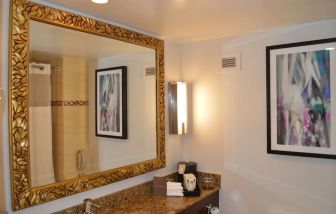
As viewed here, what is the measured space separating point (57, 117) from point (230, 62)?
150 centimetres

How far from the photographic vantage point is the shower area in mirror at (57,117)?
1.57 m

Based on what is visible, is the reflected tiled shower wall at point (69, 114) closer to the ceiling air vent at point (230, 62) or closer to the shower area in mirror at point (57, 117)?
the shower area in mirror at point (57, 117)

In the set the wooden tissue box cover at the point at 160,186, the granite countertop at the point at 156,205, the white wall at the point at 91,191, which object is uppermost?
the white wall at the point at 91,191

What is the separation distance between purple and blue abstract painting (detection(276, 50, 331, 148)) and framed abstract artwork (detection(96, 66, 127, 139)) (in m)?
1.21

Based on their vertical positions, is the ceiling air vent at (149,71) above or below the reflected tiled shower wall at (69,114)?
above

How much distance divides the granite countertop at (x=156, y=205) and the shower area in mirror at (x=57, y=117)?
404mm

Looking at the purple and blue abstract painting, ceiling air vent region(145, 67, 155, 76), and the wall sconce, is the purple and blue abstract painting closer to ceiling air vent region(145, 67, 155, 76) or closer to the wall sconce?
the wall sconce

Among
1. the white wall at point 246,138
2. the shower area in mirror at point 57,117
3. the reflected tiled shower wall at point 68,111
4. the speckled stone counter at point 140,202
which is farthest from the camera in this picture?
the white wall at point 246,138

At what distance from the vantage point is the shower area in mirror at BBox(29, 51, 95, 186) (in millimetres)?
1570

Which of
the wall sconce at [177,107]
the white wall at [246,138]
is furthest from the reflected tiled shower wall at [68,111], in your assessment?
the white wall at [246,138]

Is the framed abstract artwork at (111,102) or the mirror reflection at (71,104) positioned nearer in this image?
the mirror reflection at (71,104)

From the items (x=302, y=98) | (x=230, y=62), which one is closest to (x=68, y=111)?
(x=230, y=62)

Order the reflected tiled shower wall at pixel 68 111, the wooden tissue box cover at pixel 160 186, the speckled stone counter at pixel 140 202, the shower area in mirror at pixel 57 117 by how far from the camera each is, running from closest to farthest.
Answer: the shower area in mirror at pixel 57 117 → the reflected tiled shower wall at pixel 68 111 → the speckled stone counter at pixel 140 202 → the wooden tissue box cover at pixel 160 186

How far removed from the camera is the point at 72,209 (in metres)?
1.74
